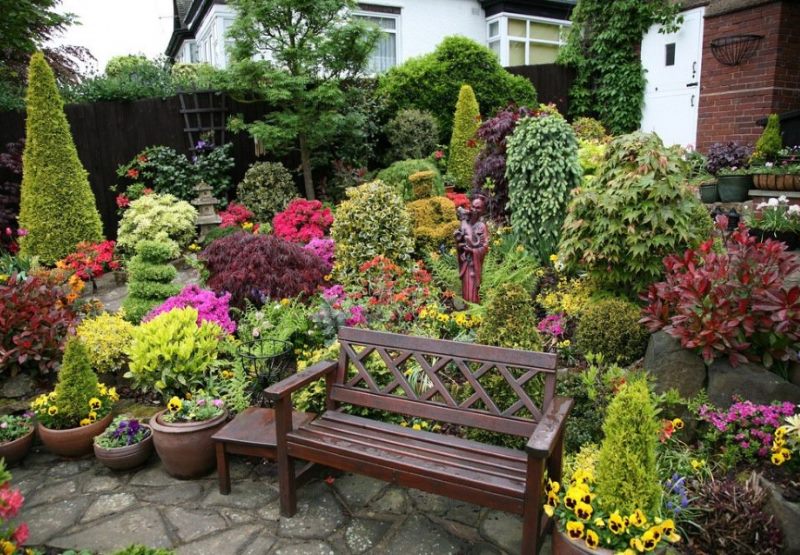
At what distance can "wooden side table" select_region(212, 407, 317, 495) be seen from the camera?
11.3ft

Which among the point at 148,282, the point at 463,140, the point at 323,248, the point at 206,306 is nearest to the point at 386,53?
the point at 463,140

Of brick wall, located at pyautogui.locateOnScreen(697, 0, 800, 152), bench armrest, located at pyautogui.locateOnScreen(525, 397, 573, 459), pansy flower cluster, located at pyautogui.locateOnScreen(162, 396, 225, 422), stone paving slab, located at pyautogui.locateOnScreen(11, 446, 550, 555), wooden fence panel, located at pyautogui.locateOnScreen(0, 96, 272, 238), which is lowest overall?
stone paving slab, located at pyautogui.locateOnScreen(11, 446, 550, 555)

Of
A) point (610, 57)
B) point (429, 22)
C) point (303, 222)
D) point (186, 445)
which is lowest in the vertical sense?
point (186, 445)

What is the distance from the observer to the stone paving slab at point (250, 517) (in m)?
3.05

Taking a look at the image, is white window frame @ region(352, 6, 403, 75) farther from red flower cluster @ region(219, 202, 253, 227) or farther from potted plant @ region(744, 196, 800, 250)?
potted plant @ region(744, 196, 800, 250)

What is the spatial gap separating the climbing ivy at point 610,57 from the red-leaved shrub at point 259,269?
9.77 metres

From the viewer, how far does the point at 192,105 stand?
1019 centimetres

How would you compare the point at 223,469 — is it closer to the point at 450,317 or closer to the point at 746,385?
the point at 450,317

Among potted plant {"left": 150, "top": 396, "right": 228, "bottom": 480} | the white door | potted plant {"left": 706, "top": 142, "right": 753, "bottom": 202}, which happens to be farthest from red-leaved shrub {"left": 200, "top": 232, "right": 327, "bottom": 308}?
the white door

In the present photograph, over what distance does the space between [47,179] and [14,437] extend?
5.13 meters

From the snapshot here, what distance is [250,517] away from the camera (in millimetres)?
3309

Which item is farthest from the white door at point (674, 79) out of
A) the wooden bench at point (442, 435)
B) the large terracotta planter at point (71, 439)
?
the large terracotta planter at point (71, 439)

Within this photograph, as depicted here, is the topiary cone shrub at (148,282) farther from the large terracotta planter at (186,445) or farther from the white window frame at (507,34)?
the white window frame at (507,34)

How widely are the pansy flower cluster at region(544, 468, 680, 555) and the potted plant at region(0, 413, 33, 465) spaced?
3.62 meters
